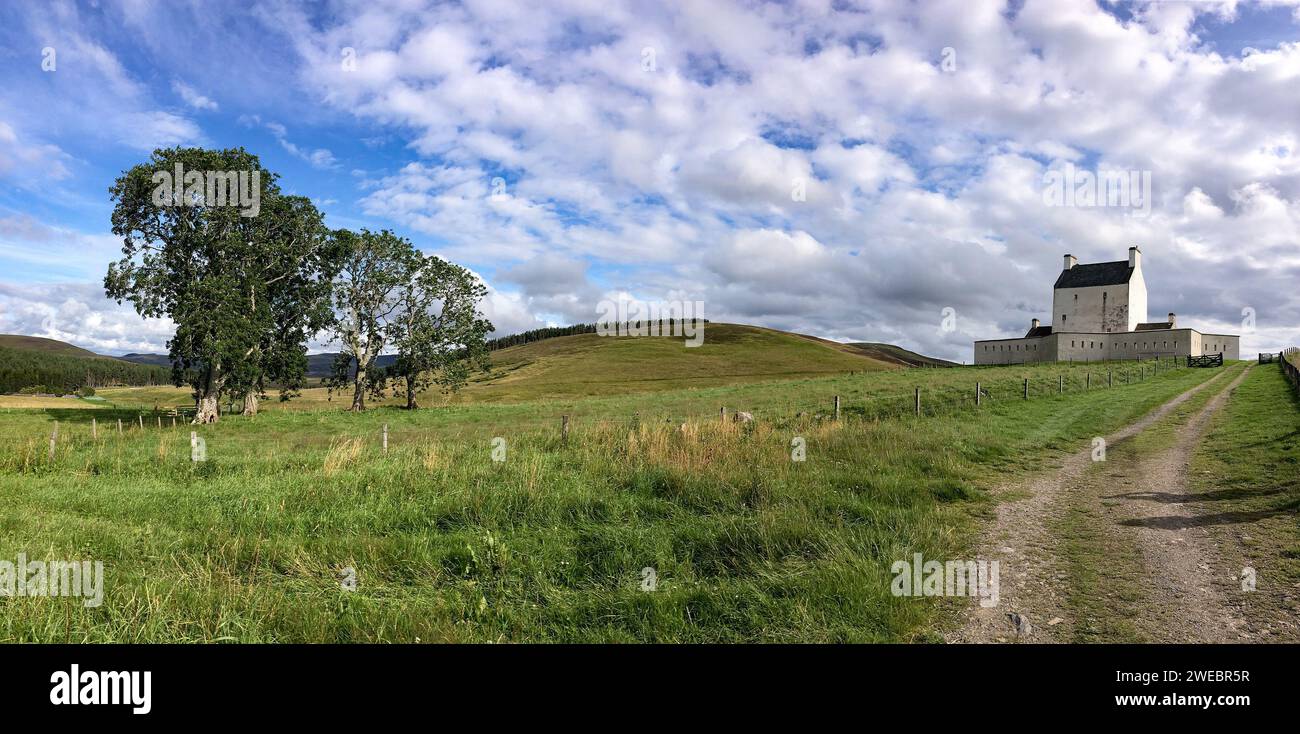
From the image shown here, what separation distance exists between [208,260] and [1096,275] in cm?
10888

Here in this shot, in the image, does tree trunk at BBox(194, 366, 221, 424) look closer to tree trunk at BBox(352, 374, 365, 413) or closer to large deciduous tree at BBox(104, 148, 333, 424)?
large deciduous tree at BBox(104, 148, 333, 424)

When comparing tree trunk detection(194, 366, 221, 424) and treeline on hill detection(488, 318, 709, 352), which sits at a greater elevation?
treeline on hill detection(488, 318, 709, 352)

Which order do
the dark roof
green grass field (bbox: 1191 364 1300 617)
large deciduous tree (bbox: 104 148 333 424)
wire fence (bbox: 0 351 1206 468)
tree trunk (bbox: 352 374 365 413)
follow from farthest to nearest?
the dark roof < tree trunk (bbox: 352 374 365 413) < large deciduous tree (bbox: 104 148 333 424) < wire fence (bbox: 0 351 1206 468) < green grass field (bbox: 1191 364 1300 617)

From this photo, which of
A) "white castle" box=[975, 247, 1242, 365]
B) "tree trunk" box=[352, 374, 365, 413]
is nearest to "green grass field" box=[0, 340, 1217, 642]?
"tree trunk" box=[352, 374, 365, 413]

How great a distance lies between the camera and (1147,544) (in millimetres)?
7855

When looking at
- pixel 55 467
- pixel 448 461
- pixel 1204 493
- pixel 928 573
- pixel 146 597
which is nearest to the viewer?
pixel 146 597

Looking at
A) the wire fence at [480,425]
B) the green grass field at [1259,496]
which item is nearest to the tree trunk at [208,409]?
the wire fence at [480,425]

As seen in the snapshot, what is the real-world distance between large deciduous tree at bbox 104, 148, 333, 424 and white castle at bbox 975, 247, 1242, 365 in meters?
92.0

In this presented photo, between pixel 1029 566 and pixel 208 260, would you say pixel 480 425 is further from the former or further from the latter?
pixel 1029 566

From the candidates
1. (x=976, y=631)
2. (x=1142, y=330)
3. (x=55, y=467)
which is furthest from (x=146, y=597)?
(x=1142, y=330)

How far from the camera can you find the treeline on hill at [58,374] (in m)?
136

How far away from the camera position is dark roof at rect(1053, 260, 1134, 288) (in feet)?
284
